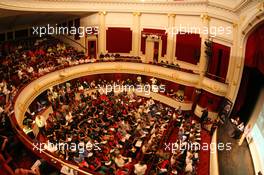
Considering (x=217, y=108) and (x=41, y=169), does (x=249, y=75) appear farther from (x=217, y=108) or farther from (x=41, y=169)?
(x=41, y=169)

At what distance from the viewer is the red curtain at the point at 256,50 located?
7.93 m

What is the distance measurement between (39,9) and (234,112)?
9118 millimetres

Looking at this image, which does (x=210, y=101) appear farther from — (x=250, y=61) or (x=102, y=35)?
(x=102, y=35)

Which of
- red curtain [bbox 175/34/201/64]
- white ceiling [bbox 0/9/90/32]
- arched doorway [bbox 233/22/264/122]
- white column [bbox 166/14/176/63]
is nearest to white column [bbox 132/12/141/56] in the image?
white column [bbox 166/14/176/63]

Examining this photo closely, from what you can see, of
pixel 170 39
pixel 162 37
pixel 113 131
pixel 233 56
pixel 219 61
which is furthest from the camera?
pixel 162 37

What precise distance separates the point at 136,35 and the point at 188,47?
3238mm

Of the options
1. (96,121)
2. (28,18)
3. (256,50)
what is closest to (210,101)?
(256,50)

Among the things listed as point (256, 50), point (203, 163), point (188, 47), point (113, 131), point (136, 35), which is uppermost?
point (136, 35)

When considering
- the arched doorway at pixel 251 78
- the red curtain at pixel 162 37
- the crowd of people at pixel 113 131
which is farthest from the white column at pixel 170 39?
the arched doorway at pixel 251 78

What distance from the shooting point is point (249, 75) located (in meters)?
9.18

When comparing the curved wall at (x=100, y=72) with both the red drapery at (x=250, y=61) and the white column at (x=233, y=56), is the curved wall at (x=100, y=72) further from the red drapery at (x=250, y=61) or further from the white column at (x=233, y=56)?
the red drapery at (x=250, y=61)

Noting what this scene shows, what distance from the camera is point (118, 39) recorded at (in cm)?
1599

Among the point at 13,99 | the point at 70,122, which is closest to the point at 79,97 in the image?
the point at 70,122

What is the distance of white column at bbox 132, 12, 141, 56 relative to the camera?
50.6ft
